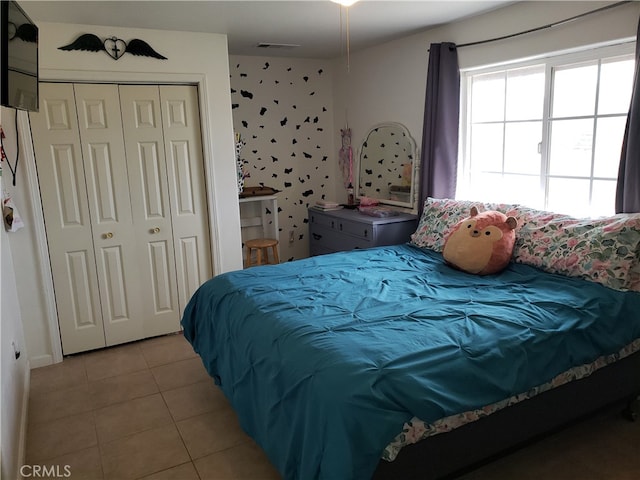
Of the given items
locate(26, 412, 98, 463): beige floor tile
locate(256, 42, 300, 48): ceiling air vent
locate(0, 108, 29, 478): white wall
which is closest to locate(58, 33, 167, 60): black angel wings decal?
locate(0, 108, 29, 478): white wall

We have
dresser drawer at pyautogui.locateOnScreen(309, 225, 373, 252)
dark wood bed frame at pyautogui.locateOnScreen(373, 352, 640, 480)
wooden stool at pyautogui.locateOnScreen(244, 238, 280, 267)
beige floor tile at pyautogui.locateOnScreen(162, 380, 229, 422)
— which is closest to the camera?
dark wood bed frame at pyautogui.locateOnScreen(373, 352, 640, 480)

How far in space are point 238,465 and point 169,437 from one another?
1.52ft

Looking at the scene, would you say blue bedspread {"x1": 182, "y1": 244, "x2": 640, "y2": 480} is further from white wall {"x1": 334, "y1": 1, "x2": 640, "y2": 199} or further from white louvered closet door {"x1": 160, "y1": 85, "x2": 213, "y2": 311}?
white wall {"x1": 334, "y1": 1, "x2": 640, "y2": 199}

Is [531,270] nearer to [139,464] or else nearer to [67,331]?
[139,464]

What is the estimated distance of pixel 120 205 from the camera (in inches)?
139

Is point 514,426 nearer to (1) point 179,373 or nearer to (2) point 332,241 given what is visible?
(1) point 179,373

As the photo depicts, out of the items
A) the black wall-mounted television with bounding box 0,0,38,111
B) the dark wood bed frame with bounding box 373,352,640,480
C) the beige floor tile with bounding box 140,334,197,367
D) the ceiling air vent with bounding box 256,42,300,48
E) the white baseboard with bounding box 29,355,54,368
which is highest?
the ceiling air vent with bounding box 256,42,300,48

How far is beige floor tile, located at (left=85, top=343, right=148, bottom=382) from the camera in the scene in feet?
10.7

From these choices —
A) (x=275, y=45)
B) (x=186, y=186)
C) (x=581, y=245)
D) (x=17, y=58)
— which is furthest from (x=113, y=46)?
(x=581, y=245)

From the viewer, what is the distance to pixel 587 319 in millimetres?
2178

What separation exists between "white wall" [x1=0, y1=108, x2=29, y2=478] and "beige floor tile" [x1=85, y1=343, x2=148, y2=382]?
39 cm

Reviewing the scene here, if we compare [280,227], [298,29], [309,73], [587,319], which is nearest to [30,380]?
[280,227]

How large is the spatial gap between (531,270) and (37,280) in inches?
125

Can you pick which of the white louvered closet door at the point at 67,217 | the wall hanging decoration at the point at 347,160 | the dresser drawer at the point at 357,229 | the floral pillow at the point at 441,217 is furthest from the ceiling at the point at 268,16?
the dresser drawer at the point at 357,229
